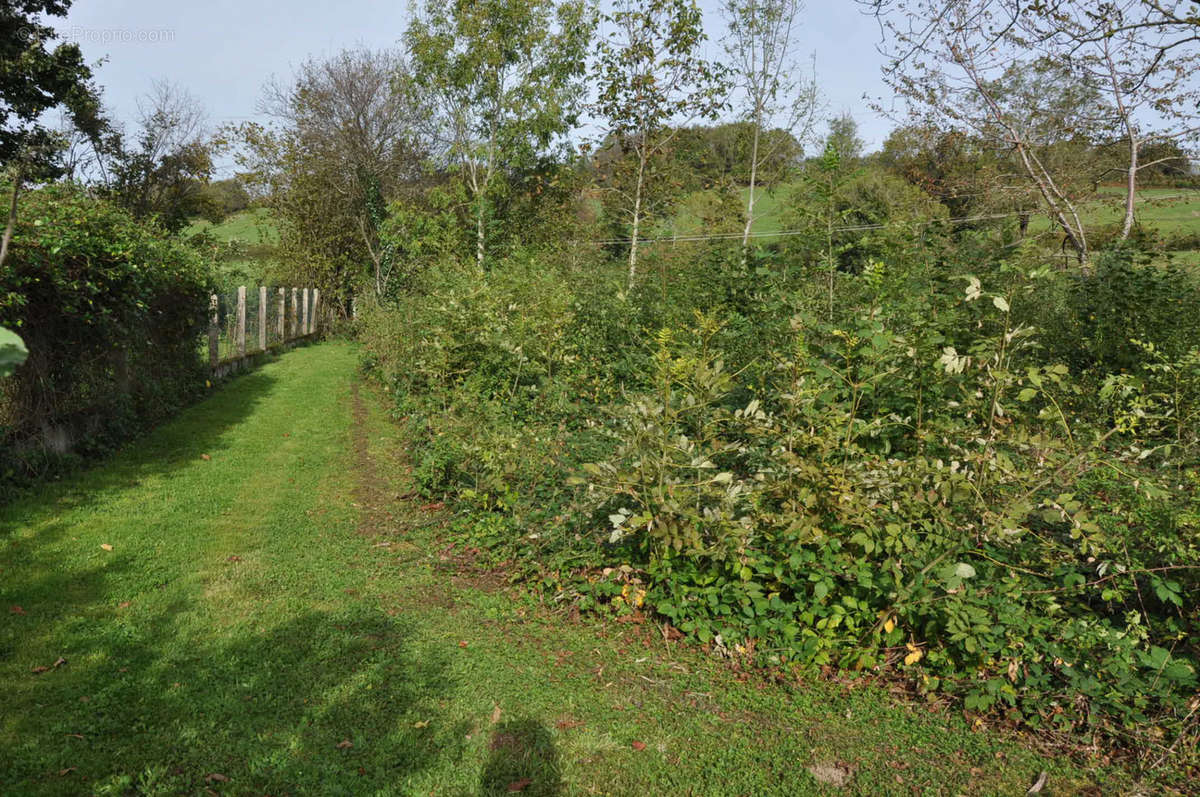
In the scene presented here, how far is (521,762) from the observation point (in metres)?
3.02

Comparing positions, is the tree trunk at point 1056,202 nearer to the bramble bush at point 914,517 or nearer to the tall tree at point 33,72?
the bramble bush at point 914,517

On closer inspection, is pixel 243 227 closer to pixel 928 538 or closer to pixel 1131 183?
pixel 1131 183

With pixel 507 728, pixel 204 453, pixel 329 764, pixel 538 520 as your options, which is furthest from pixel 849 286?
pixel 204 453

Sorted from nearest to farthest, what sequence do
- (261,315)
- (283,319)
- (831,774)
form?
(831,774) < (261,315) < (283,319)

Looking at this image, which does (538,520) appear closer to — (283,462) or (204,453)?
(283,462)

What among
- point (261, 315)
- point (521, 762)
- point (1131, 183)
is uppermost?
point (1131, 183)

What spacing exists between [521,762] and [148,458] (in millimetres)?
6109

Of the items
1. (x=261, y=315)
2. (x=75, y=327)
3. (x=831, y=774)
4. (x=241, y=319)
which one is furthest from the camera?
(x=261, y=315)

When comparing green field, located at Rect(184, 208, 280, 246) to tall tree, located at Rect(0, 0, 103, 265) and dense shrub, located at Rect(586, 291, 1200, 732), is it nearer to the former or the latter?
tall tree, located at Rect(0, 0, 103, 265)

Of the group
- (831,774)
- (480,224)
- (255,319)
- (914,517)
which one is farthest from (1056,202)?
(255,319)

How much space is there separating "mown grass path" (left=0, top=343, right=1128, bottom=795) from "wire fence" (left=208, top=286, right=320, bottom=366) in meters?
7.06

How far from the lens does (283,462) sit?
7.56 m

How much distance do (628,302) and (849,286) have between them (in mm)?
2983

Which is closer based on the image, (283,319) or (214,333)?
(214,333)
